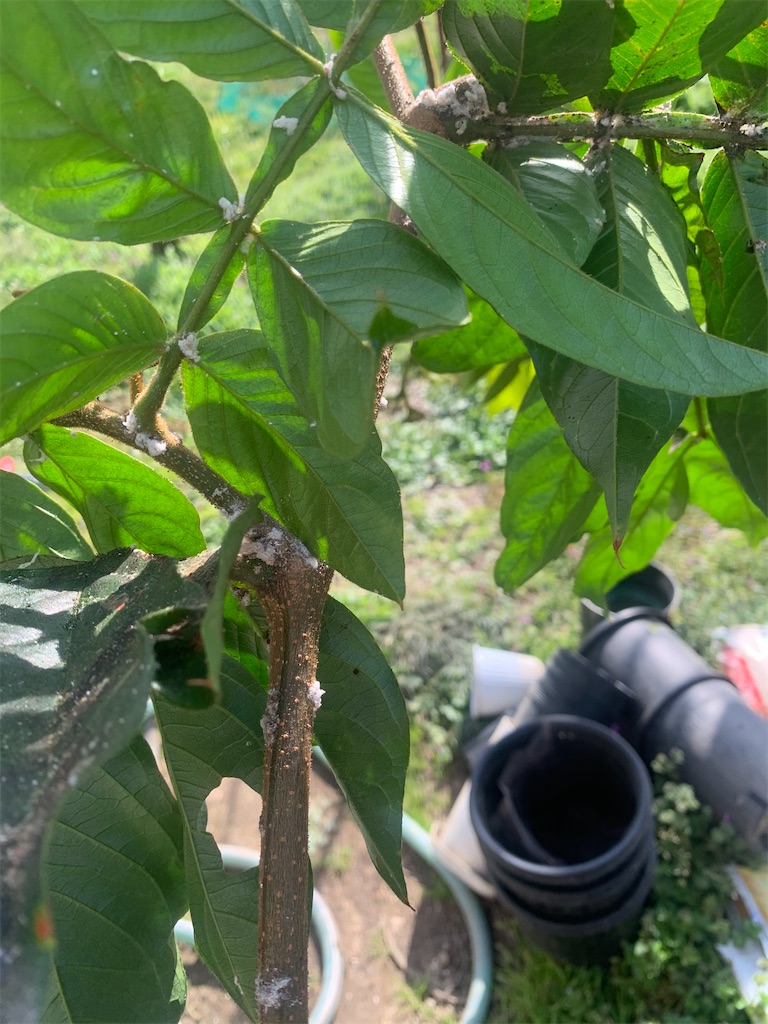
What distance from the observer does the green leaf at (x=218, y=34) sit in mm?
373

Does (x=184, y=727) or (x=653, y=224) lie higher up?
(x=653, y=224)

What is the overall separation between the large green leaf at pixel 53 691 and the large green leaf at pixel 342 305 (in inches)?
3.9

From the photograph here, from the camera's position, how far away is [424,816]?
6.65ft

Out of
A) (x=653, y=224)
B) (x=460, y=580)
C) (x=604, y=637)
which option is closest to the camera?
(x=653, y=224)

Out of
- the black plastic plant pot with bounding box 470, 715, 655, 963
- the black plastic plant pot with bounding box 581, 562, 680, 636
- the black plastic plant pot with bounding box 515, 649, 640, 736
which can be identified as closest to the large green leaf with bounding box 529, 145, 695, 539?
the black plastic plant pot with bounding box 470, 715, 655, 963

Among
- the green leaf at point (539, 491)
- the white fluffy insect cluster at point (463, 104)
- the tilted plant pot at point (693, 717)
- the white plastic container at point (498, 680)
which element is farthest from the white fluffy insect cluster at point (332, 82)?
the white plastic container at point (498, 680)

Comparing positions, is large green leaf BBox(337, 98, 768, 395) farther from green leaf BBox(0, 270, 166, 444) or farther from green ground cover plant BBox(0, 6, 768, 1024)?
green leaf BBox(0, 270, 166, 444)

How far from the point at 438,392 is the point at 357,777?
282 centimetres

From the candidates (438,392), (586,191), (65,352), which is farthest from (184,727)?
(438,392)

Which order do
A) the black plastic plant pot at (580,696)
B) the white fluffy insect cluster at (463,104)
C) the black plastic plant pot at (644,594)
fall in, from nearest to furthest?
the white fluffy insect cluster at (463,104)
the black plastic plant pot at (580,696)
the black plastic plant pot at (644,594)

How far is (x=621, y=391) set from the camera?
46 centimetres

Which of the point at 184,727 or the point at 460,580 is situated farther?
the point at 460,580

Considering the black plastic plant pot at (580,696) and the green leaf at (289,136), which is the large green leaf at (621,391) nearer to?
the green leaf at (289,136)

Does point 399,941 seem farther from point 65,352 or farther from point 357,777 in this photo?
point 65,352
